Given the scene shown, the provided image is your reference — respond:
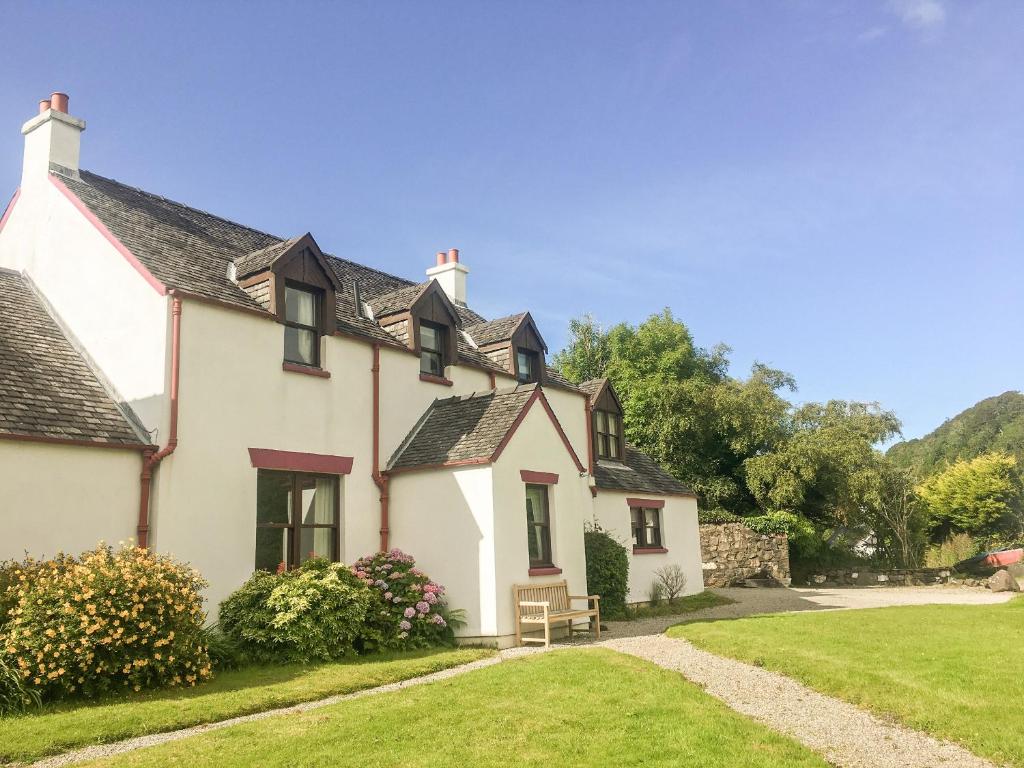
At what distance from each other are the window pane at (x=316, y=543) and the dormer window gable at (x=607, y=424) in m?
11.0

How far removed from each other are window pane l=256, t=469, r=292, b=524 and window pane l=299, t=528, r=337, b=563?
0.58 m

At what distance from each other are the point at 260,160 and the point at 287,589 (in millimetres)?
8461

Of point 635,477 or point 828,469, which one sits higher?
point 828,469

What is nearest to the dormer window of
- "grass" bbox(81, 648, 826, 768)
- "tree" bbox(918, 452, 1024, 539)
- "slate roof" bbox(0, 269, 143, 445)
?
"slate roof" bbox(0, 269, 143, 445)

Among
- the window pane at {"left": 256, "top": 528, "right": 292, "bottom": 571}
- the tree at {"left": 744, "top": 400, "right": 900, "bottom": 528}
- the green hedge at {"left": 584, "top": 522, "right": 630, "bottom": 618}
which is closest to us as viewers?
the window pane at {"left": 256, "top": 528, "right": 292, "bottom": 571}

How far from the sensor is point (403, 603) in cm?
1440

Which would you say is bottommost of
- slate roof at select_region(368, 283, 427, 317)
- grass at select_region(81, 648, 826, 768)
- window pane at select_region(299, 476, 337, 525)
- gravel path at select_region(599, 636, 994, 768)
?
gravel path at select_region(599, 636, 994, 768)

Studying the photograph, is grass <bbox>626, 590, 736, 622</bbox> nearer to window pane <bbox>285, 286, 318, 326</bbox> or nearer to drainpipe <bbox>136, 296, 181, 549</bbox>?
window pane <bbox>285, 286, 318, 326</bbox>

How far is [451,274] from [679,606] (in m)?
12.5

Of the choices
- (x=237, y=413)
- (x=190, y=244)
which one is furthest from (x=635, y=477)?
(x=190, y=244)

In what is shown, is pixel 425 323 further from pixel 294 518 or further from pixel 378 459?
pixel 294 518

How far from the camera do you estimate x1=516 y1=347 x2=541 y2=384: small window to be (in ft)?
70.9

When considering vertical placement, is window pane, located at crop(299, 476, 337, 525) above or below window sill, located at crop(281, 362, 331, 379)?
below

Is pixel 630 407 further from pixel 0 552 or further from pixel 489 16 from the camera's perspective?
pixel 0 552
